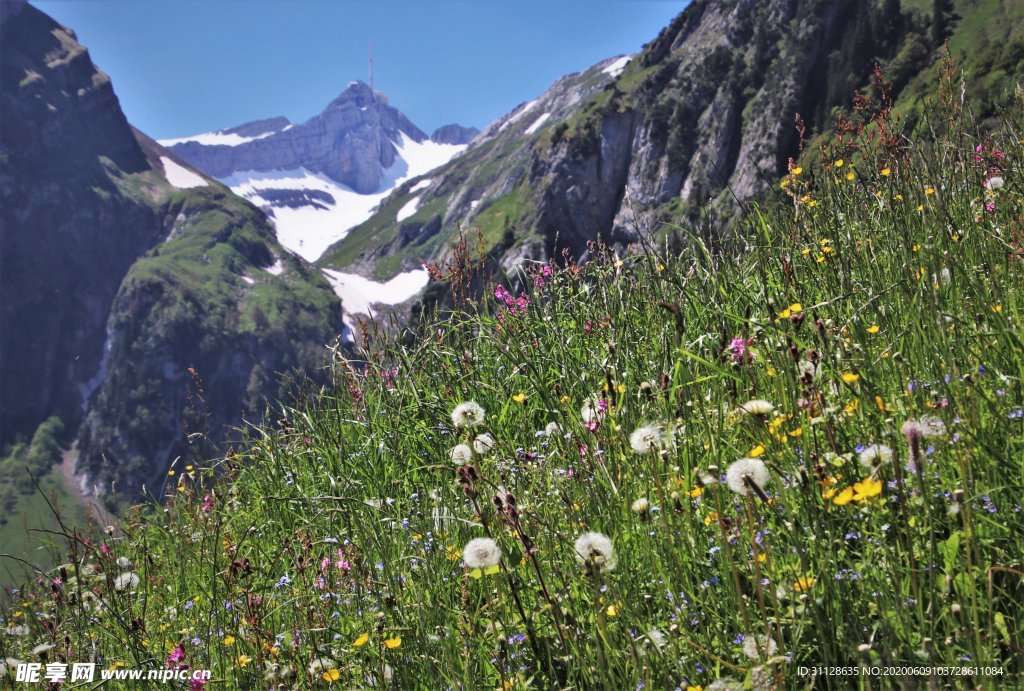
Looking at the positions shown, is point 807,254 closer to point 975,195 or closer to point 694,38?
point 975,195

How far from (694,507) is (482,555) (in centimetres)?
93

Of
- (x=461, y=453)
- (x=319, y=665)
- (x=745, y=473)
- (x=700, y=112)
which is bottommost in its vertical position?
(x=319, y=665)

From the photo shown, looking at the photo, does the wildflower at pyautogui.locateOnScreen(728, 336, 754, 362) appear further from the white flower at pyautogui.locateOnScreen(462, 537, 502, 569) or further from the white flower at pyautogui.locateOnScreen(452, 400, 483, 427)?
the white flower at pyautogui.locateOnScreen(462, 537, 502, 569)

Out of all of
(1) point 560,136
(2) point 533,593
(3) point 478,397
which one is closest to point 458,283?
(3) point 478,397

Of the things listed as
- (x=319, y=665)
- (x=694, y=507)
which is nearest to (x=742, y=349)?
(x=694, y=507)

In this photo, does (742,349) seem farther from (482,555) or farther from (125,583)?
(125,583)

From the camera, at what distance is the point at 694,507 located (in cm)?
280

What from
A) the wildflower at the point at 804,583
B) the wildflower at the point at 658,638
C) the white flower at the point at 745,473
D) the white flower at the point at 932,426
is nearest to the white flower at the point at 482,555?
the wildflower at the point at 658,638

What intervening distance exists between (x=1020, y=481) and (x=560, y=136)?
7174 inches

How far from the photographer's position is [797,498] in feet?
8.61

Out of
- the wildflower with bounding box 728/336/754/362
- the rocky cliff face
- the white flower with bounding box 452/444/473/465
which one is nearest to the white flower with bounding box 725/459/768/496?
the wildflower with bounding box 728/336/754/362

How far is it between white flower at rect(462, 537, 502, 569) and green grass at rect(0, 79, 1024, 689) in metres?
0.07

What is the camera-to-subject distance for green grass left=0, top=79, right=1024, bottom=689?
2.17m

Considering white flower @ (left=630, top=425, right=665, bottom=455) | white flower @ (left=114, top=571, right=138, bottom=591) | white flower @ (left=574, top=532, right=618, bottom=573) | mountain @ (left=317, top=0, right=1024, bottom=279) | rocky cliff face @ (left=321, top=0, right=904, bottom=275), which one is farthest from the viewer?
rocky cliff face @ (left=321, top=0, right=904, bottom=275)
